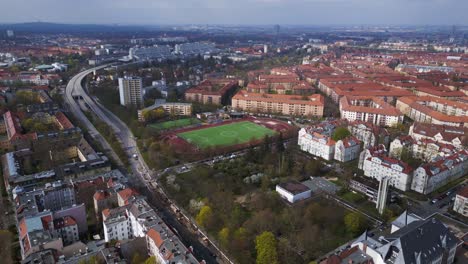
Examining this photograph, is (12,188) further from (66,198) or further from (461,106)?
(461,106)

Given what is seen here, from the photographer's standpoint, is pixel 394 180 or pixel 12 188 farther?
pixel 394 180

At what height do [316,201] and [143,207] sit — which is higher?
[143,207]

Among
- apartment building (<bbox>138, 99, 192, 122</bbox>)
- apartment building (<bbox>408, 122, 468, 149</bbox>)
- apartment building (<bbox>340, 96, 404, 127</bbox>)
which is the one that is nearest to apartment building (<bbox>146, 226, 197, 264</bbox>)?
apartment building (<bbox>408, 122, 468, 149</bbox>)

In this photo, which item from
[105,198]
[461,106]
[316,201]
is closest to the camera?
[105,198]

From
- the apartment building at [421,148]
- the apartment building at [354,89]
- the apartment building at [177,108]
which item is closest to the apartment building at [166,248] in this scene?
the apartment building at [421,148]

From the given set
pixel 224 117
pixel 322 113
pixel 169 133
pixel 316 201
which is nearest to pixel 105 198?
pixel 316 201

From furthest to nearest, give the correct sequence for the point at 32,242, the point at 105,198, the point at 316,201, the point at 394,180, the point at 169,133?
the point at 169,133
the point at 394,180
the point at 316,201
the point at 105,198
the point at 32,242
